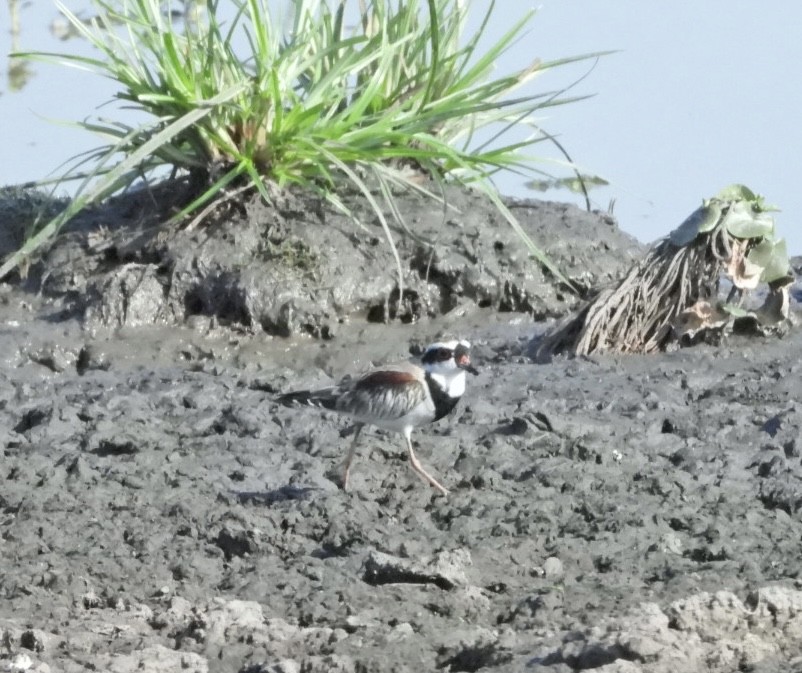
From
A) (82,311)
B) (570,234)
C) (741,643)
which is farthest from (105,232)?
(741,643)

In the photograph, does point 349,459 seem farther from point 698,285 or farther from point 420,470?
point 698,285

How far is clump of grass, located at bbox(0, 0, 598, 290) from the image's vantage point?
929 centimetres

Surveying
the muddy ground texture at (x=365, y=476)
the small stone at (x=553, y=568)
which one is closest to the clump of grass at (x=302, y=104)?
the muddy ground texture at (x=365, y=476)

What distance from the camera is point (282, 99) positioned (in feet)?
31.2

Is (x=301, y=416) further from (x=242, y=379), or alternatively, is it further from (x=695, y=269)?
(x=695, y=269)

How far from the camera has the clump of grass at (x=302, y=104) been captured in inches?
366

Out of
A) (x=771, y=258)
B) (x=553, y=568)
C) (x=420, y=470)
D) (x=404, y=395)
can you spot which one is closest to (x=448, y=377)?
(x=404, y=395)

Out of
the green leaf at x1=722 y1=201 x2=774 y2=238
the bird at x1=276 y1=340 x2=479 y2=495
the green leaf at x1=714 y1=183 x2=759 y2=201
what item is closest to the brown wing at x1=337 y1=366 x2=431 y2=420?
the bird at x1=276 y1=340 x2=479 y2=495

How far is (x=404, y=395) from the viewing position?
22.3ft

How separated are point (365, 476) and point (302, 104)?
11.0ft

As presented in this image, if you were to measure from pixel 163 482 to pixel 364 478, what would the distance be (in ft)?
2.71

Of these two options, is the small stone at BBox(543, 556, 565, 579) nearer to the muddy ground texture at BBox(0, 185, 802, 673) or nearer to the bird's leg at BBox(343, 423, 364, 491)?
the muddy ground texture at BBox(0, 185, 802, 673)

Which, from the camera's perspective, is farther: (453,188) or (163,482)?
(453,188)

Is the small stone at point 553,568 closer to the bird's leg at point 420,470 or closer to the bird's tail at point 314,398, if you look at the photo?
the bird's leg at point 420,470
